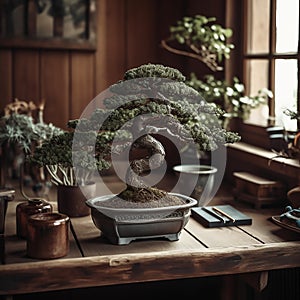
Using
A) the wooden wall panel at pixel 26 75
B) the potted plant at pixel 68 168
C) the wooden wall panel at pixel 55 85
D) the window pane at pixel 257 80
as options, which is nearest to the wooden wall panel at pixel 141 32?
the wooden wall panel at pixel 55 85

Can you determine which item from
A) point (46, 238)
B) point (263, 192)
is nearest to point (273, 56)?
point (263, 192)

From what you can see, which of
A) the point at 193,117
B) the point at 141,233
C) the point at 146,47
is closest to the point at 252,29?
the point at 146,47

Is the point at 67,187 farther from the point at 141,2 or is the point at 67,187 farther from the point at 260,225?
the point at 141,2

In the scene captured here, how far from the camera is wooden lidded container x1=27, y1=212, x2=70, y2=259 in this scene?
1.62m

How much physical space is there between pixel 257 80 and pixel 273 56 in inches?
7.8

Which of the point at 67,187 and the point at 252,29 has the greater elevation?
the point at 252,29

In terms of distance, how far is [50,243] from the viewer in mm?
1619

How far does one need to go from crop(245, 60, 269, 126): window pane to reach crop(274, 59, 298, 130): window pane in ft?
0.37

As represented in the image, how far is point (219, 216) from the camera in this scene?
6.51 ft

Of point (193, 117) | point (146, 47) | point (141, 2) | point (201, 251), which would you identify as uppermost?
point (141, 2)

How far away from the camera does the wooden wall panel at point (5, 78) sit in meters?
2.78

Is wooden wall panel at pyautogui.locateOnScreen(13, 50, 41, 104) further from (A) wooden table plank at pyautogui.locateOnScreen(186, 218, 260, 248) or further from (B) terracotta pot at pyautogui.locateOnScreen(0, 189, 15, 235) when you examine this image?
(A) wooden table plank at pyautogui.locateOnScreen(186, 218, 260, 248)

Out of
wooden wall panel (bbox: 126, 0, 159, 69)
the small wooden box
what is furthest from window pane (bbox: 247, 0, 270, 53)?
the small wooden box

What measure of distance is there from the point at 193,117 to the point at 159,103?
0.11 meters
